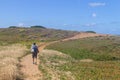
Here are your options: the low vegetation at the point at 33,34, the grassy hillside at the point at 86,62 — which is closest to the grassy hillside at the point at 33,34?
the low vegetation at the point at 33,34

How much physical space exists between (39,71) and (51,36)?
86.6m

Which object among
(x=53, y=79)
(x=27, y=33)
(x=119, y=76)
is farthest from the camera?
(x=27, y=33)

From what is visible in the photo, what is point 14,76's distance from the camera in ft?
91.4

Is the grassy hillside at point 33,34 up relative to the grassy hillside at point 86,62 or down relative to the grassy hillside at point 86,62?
up

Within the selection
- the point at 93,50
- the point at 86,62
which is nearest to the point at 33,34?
the point at 93,50

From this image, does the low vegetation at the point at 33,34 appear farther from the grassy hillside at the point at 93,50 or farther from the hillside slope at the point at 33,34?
the grassy hillside at the point at 93,50

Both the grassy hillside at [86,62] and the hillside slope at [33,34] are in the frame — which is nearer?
the grassy hillside at [86,62]

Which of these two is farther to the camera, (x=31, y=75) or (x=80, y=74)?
(x=80, y=74)

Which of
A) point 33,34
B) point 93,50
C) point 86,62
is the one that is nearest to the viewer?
point 86,62

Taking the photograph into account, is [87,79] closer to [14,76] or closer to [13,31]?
[14,76]

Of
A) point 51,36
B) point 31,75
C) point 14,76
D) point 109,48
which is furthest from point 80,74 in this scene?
point 51,36

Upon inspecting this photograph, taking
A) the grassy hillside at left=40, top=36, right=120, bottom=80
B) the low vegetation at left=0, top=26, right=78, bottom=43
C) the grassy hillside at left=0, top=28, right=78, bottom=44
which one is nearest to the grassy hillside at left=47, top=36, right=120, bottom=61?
the grassy hillside at left=40, top=36, right=120, bottom=80

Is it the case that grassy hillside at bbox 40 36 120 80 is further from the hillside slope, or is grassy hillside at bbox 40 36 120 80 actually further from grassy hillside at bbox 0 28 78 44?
grassy hillside at bbox 0 28 78 44

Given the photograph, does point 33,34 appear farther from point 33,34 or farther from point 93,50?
point 93,50
